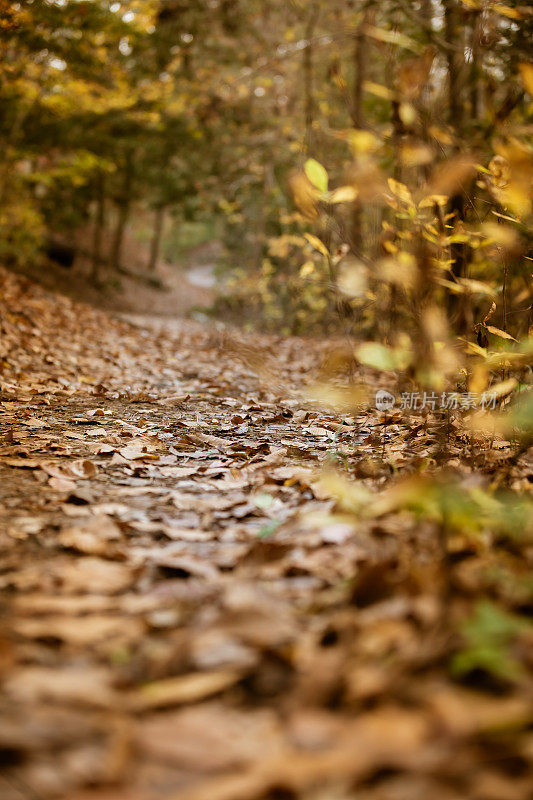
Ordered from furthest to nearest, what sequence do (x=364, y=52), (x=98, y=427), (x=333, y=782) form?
1. (x=364, y=52)
2. (x=98, y=427)
3. (x=333, y=782)

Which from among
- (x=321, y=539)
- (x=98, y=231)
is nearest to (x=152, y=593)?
(x=321, y=539)

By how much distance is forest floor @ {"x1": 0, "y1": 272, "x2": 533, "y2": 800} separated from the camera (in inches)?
29.6

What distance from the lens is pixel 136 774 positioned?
0.76 meters

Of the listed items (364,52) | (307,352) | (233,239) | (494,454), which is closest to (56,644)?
(494,454)

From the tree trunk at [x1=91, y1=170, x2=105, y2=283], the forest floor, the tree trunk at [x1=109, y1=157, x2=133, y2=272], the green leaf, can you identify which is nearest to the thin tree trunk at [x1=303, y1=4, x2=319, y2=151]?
the green leaf

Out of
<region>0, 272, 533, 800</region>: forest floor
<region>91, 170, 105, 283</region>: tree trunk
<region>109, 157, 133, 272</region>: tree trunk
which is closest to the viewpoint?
<region>0, 272, 533, 800</region>: forest floor

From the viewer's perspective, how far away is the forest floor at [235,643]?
0.75 metres

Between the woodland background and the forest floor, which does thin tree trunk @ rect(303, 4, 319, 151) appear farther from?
the forest floor

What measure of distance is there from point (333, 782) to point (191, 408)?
2949 millimetres

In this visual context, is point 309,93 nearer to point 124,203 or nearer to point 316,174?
point 316,174

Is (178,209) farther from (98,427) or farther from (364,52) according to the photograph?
(98,427)

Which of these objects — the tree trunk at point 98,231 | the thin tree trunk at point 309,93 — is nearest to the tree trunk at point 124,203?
the tree trunk at point 98,231

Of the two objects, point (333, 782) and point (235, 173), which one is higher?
point (235, 173)

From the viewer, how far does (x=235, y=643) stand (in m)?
1.02
